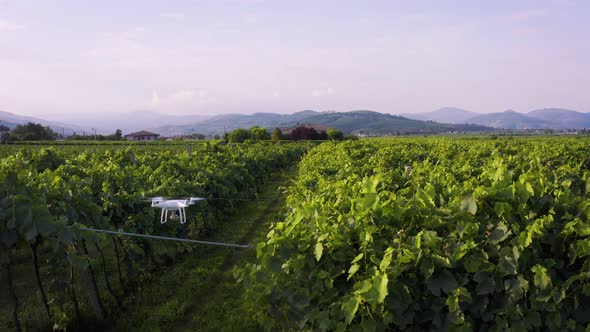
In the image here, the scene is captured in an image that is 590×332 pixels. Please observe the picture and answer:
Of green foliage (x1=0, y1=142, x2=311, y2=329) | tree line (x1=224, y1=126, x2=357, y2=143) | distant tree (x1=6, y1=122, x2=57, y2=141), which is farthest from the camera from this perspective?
distant tree (x1=6, y1=122, x2=57, y2=141)

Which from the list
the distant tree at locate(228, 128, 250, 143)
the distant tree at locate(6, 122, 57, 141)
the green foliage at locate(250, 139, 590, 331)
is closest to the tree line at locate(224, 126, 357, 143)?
the distant tree at locate(228, 128, 250, 143)

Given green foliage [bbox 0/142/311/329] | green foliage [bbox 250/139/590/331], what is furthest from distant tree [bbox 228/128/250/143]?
green foliage [bbox 250/139/590/331]

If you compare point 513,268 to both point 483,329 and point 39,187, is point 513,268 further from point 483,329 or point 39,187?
point 39,187

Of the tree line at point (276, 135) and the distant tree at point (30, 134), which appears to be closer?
the tree line at point (276, 135)

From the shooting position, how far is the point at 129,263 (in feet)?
24.1

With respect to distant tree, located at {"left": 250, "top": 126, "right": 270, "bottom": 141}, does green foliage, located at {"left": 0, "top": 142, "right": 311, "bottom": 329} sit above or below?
below

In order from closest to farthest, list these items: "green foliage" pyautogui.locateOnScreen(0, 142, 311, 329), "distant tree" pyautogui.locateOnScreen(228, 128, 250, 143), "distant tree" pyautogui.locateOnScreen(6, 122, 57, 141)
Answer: "green foliage" pyautogui.locateOnScreen(0, 142, 311, 329)
"distant tree" pyautogui.locateOnScreen(228, 128, 250, 143)
"distant tree" pyautogui.locateOnScreen(6, 122, 57, 141)

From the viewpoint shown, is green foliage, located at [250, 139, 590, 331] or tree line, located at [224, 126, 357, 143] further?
tree line, located at [224, 126, 357, 143]

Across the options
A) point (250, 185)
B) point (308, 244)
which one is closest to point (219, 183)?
point (250, 185)

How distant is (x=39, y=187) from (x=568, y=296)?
17.5 feet

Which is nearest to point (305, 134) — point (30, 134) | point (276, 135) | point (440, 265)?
point (276, 135)

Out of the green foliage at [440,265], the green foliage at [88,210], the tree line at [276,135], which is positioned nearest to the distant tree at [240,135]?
the tree line at [276,135]

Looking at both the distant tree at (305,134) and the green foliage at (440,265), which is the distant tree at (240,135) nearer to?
the distant tree at (305,134)

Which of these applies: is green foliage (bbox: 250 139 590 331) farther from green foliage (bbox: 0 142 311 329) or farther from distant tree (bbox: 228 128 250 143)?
distant tree (bbox: 228 128 250 143)
